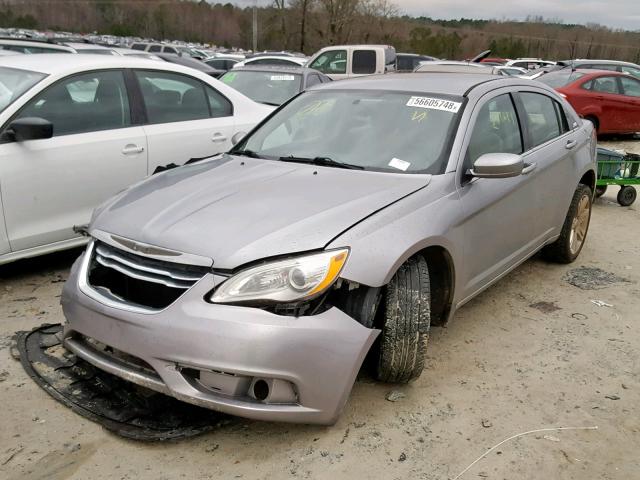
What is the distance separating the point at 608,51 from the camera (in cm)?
5647

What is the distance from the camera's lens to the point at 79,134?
14.4 feet

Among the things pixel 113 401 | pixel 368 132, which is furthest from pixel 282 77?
pixel 113 401

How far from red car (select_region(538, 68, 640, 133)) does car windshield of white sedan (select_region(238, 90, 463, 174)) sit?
9.81 m

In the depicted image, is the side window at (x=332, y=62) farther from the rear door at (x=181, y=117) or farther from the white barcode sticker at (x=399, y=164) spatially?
the white barcode sticker at (x=399, y=164)

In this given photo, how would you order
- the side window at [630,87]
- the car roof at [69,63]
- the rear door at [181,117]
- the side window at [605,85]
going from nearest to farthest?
the car roof at [69,63], the rear door at [181,117], the side window at [605,85], the side window at [630,87]

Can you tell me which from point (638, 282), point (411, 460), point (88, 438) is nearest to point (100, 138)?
point (88, 438)

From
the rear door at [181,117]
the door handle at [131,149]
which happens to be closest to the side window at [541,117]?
the rear door at [181,117]

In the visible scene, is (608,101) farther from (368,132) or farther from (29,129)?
(29,129)

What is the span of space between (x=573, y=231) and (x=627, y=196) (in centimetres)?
315

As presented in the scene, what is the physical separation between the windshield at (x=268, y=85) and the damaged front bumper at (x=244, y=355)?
18.7 ft

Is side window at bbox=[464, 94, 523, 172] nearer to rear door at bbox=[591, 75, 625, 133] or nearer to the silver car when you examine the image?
the silver car

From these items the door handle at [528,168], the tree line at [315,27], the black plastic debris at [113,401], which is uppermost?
the tree line at [315,27]

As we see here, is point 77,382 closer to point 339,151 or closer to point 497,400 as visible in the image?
point 339,151

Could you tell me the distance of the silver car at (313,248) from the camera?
2.44 m
